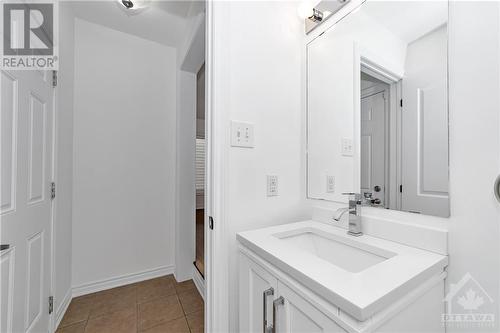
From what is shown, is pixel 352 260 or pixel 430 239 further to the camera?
pixel 352 260

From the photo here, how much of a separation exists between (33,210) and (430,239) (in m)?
1.90

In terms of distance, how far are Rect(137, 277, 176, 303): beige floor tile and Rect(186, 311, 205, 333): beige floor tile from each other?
1.33ft

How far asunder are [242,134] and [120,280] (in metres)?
2.01

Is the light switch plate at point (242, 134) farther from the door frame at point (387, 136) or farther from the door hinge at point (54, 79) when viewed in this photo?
the door hinge at point (54, 79)

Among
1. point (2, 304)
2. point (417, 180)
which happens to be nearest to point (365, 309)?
point (417, 180)

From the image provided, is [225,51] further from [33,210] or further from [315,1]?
[33,210]

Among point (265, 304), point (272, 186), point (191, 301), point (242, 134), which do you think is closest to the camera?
point (265, 304)

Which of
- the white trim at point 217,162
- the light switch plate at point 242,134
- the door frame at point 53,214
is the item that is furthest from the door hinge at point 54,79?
the light switch plate at point 242,134

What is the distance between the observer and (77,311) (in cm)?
170

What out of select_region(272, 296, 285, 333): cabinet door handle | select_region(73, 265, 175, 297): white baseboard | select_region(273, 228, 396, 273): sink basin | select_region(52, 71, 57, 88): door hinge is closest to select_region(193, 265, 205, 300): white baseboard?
select_region(73, 265, 175, 297): white baseboard

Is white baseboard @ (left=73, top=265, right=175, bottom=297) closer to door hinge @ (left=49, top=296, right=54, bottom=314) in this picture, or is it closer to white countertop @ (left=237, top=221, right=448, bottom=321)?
door hinge @ (left=49, top=296, right=54, bottom=314)

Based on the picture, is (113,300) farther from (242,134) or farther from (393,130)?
(393,130)

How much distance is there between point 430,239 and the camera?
0.77 metres

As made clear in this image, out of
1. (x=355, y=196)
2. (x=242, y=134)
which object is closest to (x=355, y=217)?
(x=355, y=196)
